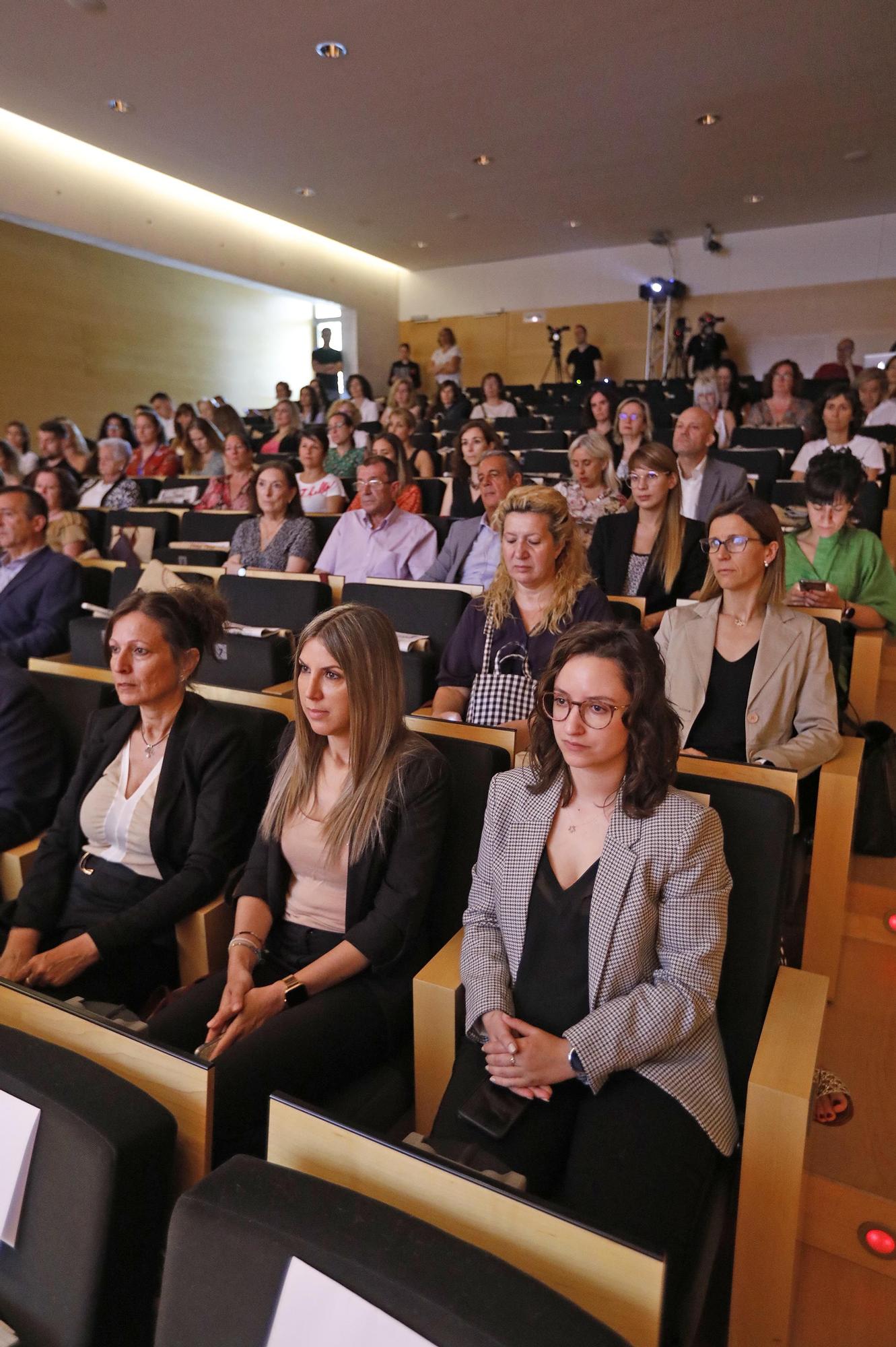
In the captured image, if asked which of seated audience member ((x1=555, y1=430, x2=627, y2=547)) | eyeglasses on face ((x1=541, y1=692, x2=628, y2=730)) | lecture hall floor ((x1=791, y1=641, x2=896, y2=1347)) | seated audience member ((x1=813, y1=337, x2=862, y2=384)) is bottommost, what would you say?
lecture hall floor ((x1=791, y1=641, x2=896, y2=1347))

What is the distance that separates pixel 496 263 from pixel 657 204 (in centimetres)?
348

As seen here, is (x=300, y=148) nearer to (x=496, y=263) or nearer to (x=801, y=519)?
(x=496, y=263)

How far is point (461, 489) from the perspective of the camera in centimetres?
449

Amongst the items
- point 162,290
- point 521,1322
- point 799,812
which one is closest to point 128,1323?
point 521,1322

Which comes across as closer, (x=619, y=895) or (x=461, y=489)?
(x=619, y=895)

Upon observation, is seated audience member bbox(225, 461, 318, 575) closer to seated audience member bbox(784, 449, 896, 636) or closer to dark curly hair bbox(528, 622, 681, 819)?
seated audience member bbox(784, 449, 896, 636)

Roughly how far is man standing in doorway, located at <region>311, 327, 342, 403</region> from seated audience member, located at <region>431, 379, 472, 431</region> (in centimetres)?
200

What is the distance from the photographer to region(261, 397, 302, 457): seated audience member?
6.75m

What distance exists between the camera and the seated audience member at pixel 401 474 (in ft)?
14.3

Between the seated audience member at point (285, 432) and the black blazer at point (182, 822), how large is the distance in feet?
17.2

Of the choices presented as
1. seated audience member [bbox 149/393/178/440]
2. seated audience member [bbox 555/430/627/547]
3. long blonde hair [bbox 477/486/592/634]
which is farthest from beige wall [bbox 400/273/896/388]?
long blonde hair [bbox 477/486/592/634]

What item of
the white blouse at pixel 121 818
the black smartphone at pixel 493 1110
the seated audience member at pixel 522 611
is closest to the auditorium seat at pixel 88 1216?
the black smartphone at pixel 493 1110

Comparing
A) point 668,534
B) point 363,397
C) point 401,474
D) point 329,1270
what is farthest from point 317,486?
point 329,1270

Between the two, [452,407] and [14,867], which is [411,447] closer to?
[452,407]
